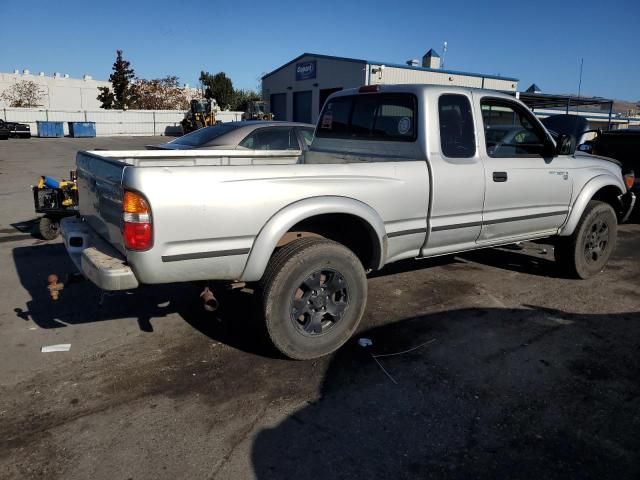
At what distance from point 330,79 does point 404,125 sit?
1074 inches

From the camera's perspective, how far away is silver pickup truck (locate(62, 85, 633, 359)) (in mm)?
3027

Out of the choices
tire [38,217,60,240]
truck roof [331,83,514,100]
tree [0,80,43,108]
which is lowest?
tire [38,217,60,240]

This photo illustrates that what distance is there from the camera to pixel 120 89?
4694 cm

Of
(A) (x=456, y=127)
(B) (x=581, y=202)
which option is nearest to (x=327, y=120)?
(A) (x=456, y=127)

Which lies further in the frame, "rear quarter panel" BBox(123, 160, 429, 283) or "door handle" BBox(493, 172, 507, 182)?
"door handle" BBox(493, 172, 507, 182)

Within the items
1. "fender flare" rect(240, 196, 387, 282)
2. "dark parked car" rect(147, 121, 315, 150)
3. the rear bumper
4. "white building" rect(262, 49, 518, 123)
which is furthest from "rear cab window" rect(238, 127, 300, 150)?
"white building" rect(262, 49, 518, 123)

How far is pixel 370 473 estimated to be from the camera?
2.50 meters

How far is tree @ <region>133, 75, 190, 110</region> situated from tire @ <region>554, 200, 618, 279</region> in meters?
52.5

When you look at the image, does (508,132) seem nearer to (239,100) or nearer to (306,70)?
(306,70)

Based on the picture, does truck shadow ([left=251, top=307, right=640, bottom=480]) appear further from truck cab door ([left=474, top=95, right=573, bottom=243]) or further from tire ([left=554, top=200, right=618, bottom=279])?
tire ([left=554, top=200, right=618, bottom=279])

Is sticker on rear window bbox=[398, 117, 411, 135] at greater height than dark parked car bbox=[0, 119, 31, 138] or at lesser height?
lesser

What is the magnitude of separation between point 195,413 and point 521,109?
3.94 m

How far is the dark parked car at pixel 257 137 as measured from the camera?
790cm

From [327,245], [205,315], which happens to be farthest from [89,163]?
[327,245]
